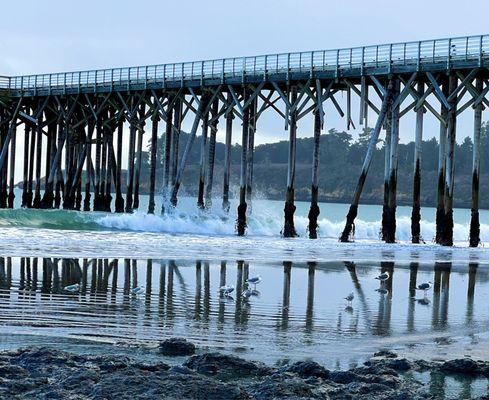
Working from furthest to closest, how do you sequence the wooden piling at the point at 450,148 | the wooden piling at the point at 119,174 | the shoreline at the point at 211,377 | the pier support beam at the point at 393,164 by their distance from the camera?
1. the wooden piling at the point at 119,174
2. the pier support beam at the point at 393,164
3. the wooden piling at the point at 450,148
4. the shoreline at the point at 211,377

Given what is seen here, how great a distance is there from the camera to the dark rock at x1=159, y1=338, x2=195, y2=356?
10.8 m

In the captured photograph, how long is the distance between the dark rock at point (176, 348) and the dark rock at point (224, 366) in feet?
1.70

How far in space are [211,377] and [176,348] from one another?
3.81 feet

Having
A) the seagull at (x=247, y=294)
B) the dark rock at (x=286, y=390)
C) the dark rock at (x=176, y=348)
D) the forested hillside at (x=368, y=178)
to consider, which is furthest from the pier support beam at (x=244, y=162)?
the forested hillside at (x=368, y=178)

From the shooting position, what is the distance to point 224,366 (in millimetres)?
10141

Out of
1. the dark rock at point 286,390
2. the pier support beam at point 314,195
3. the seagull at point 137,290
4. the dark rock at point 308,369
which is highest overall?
the pier support beam at point 314,195

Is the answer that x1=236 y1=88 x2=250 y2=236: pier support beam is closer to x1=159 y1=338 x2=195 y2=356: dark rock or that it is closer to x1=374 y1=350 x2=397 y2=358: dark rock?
x1=374 y1=350 x2=397 y2=358: dark rock

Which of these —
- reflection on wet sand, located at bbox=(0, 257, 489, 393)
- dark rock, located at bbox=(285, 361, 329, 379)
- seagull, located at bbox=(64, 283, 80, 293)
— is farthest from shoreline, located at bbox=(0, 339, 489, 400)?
seagull, located at bbox=(64, 283, 80, 293)

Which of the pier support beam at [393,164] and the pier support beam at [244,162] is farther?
the pier support beam at [244,162]

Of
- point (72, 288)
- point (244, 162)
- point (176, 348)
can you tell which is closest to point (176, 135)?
point (244, 162)

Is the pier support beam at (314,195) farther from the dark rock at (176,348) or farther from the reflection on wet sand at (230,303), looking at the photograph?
the dark rock at (176,348)

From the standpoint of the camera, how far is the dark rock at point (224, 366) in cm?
998

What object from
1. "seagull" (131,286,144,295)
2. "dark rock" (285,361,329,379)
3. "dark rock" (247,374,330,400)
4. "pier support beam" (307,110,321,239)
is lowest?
"dark rock" (247,374,330,400)

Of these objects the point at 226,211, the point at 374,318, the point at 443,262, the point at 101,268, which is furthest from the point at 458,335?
the point at 226,211
